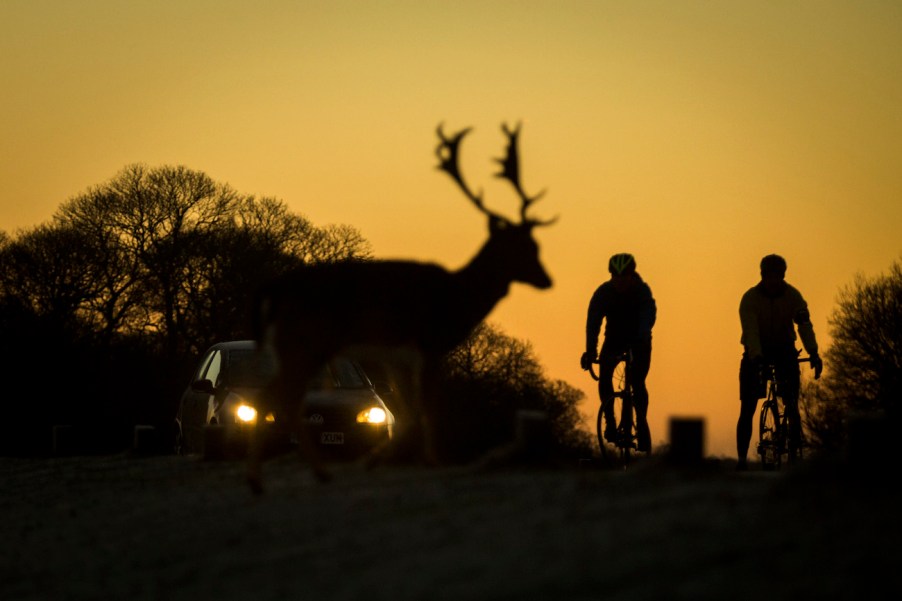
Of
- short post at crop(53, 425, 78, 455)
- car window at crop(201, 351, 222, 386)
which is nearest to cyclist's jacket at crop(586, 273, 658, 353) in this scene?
car window at crop(201, 351, 222, 386)

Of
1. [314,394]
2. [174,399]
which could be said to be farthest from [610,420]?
[174,399]

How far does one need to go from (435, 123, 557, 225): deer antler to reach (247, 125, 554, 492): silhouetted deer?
0.02 m

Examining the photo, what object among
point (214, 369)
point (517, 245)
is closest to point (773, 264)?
point (517, 245)

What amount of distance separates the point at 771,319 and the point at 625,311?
4.55 feet

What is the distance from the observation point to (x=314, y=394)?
1778 centimetres

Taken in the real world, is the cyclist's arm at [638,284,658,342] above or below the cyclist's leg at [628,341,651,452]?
above

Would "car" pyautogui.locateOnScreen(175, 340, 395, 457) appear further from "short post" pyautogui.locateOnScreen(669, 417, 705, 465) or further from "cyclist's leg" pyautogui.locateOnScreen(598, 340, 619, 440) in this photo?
"short post" pyautogui.locateOnScreen(669, 417, 705, 465)

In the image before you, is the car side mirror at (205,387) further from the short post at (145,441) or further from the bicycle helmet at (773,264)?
the bicycle helmet at (773,264)

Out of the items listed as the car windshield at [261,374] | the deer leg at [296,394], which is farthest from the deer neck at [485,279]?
the car windshield at [261,374]

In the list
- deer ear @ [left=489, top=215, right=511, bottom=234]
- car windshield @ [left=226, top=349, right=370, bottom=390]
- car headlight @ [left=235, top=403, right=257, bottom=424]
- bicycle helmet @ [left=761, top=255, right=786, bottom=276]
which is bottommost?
car headlight @ [left=235, top=403, right=257, bottom=424]

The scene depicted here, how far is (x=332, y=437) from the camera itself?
1741 cm

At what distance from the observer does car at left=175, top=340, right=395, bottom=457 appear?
54.1ft

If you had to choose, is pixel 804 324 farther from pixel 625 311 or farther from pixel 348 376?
pixel 348 376

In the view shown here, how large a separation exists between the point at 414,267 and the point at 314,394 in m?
5.94
